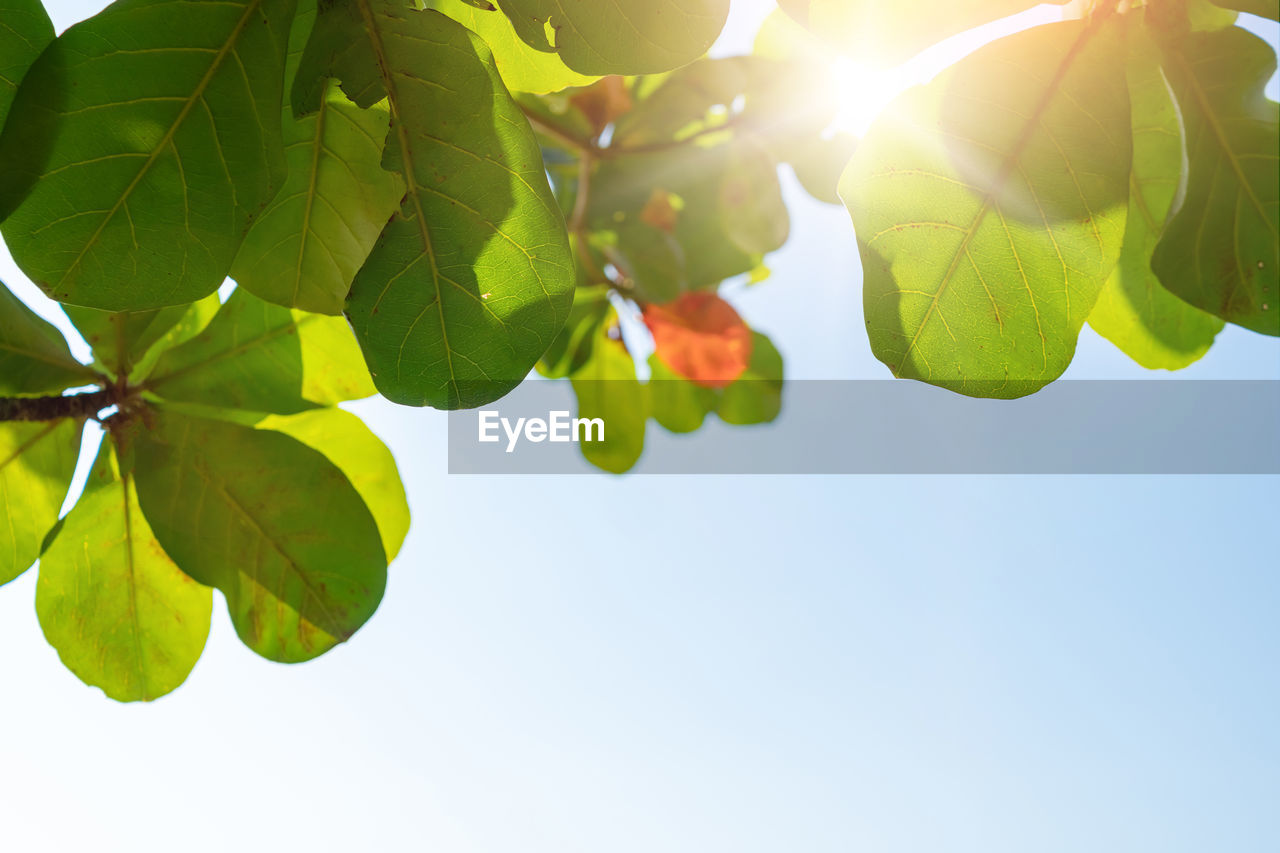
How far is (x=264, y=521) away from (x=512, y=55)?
704 millimetres

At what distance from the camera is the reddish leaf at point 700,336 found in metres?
2.08

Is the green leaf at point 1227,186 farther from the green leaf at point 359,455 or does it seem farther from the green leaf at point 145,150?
the green leaf at point 359,455

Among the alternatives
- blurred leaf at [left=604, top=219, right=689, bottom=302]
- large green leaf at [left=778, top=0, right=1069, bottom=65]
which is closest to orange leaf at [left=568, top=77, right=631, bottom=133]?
blurred leaf at [left=604, top=219, right=689, bottom=302]

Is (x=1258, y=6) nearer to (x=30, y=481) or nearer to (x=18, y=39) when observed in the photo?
(x=18, y=39)

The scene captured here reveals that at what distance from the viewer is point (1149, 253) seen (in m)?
1.05

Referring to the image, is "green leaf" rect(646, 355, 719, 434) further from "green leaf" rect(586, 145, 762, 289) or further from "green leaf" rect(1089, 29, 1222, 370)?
"green leaf" rect(1089, 29, 1222, 370)

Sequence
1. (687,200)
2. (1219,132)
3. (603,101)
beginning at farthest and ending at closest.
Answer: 1. (687,200)
2. (603,101)
3. (1219,132)

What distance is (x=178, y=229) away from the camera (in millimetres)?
735

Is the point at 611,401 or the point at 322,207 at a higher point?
the point at 322,207

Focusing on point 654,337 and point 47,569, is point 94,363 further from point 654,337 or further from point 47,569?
point 654,337

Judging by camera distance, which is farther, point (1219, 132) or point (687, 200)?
point (687, 200)

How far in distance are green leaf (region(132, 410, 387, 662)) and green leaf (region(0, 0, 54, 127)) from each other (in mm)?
496

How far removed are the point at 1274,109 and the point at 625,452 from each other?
1558 millimetres

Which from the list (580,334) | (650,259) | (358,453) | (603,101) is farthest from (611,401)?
(358,453)
